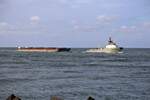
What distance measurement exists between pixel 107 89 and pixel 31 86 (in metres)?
7.59

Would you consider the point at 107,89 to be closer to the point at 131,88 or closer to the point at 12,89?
the point at 131,88

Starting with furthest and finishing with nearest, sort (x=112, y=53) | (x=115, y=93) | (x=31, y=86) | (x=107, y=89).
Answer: (x=112, y=53) → (x=31, y=86) → (x=107, y=89) → (x=115, y=93)

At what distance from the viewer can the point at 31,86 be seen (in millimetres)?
44781

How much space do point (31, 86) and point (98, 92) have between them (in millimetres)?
7843

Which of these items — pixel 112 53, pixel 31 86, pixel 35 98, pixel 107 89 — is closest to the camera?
pixel 35 98

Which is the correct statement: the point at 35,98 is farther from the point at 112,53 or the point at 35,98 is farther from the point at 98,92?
the point at 112,53

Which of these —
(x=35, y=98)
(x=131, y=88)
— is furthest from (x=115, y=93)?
(x=35, y=98)

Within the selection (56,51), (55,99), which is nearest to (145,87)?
(55,99)

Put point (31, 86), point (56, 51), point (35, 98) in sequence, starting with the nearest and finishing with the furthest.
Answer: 1. point (35, 98)
2. point (31, 86)
3. point (56, 51)

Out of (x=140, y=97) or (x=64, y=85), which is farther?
(x=64, y=85)

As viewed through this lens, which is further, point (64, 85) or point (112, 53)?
point (112, 53)

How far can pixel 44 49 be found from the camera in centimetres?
19925

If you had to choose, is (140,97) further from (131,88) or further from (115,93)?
(131,88)

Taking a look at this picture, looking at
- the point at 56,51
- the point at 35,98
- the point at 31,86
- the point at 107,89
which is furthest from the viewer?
the point at 56,51
